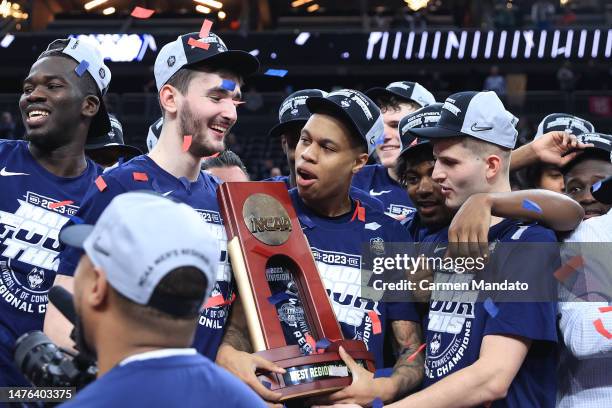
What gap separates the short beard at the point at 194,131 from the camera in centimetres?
389

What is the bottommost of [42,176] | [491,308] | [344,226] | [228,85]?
[491,308]

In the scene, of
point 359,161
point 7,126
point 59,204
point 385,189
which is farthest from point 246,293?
point 7,126

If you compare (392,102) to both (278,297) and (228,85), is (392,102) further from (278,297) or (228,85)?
(278,297)

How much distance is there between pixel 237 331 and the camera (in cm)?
371

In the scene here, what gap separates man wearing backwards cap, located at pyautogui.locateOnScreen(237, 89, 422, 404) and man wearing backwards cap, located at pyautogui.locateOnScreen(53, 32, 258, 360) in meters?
0.28

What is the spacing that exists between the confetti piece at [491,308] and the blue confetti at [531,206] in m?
0.38

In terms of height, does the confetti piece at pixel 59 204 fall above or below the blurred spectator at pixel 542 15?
below

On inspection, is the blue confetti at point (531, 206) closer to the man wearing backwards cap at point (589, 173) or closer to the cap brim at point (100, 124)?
the man wearing backwards cap at point (589, 173)

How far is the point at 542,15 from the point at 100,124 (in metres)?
21.6

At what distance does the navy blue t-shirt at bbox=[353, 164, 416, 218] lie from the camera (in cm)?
556

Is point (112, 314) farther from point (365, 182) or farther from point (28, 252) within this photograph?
point (365, 182)

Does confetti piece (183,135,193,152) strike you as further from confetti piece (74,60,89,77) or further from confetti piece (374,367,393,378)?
confetti piece (374,367,393,378)

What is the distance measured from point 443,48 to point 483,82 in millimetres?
1461

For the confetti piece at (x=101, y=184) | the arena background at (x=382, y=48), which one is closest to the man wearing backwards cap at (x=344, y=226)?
the confetti piece at (x=101, y=184)
